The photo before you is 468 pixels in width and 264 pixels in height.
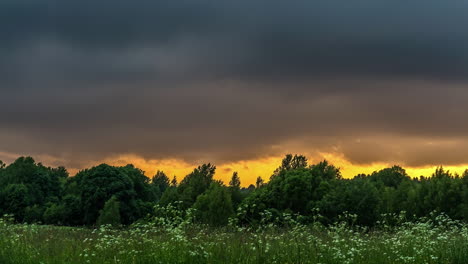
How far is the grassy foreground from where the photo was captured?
1243cm

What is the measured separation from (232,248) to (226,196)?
1860 inches

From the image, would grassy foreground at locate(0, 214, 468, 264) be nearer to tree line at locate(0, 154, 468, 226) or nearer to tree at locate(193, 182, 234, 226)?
tree line at locate(0, 154, 468, 226)

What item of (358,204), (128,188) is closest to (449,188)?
(358,204)

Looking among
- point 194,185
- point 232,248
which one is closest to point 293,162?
point 194,185

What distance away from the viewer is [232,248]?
12.8 meters

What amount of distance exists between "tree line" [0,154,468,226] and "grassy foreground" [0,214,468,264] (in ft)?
114

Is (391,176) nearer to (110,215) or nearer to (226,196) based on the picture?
(226,196)

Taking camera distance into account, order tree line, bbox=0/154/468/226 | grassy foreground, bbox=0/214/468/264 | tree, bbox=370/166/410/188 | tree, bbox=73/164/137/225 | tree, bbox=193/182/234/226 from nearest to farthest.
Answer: grassy foreground, bbox=0/214/468/264
tree, bbox=193/182/234/226
tree line, bbox=0/154/468/226
tree, bbox=73/164/137/225
tree, bbox=370/166/410/188

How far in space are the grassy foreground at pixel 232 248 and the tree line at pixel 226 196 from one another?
114 ft

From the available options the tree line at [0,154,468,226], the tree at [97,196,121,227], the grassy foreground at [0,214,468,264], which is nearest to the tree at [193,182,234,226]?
the tree line at [0,154,468,226]

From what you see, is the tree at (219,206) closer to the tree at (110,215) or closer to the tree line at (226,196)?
the tree line at (226,196)

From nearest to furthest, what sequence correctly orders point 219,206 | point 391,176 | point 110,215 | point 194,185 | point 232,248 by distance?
point 232,248, point 219,206, point 110,215, point 194,185, point 391,176

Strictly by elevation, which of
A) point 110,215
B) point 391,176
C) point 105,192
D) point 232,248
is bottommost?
point 232,248

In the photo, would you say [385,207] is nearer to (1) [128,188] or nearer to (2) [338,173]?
(2) [338,173]
